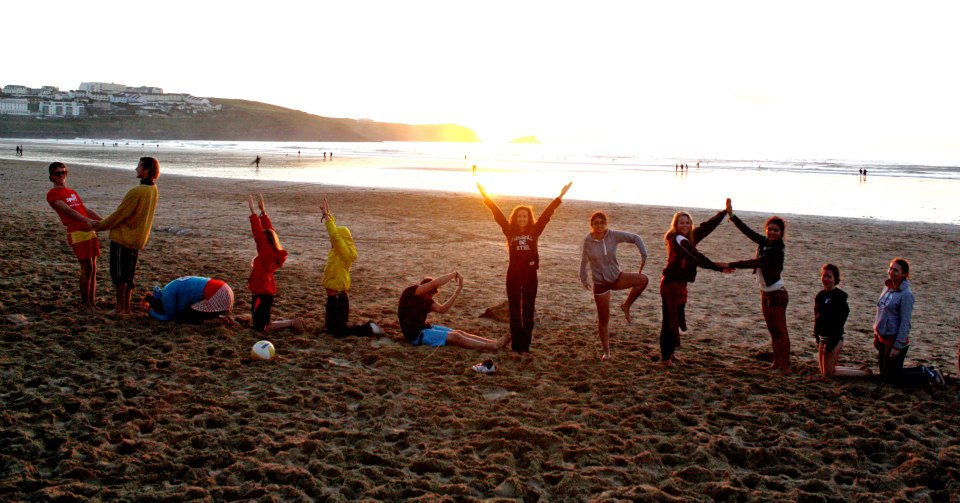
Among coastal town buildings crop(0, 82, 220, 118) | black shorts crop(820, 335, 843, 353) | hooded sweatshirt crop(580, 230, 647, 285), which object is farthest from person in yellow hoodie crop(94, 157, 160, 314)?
coastal town buildings crop(0, 82, 220, 118)

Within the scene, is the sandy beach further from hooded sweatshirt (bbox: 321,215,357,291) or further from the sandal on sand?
hooded sweatshirt (bbox: 321,215,357,291)

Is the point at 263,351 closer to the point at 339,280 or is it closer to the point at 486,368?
the point at 339,280

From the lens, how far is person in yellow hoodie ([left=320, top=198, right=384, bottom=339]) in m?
7.08

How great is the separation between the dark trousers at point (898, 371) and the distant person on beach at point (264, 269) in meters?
6.26

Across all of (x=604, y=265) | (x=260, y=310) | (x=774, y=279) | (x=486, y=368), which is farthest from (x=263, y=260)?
(x=774, y=279)

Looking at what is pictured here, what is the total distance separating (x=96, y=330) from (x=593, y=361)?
547cm

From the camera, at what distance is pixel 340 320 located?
743 cm

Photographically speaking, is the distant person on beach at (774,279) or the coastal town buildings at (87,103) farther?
the coastal town buildings at (87,103)

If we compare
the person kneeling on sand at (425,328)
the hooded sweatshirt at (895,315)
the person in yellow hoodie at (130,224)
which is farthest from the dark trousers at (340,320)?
the hooded sweatshirt at (895,315)

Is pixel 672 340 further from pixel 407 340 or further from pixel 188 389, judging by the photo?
pixel 188 389

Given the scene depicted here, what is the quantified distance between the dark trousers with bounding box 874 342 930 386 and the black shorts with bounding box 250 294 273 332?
21.5 ft

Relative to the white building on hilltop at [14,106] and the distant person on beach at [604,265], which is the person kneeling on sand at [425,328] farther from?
the white building on hilltop at [14,106]

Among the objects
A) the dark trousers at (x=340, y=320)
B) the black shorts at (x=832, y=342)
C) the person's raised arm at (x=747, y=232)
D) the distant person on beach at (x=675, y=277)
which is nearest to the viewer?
the black shorts at (x=832, y=342)

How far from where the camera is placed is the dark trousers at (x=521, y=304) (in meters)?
6.89
